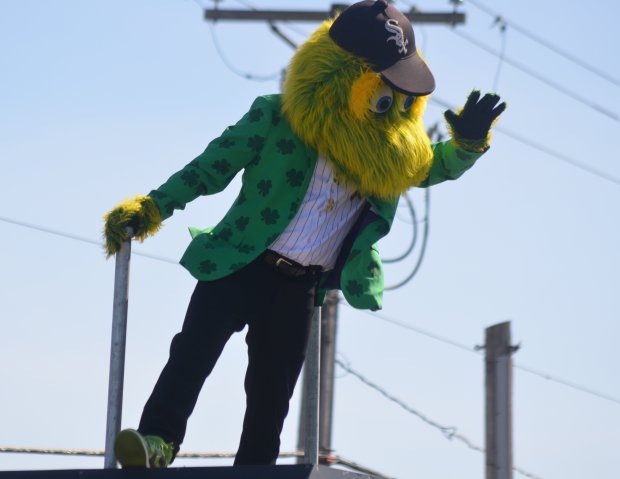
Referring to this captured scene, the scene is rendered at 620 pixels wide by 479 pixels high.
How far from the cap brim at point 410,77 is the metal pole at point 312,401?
910 mm

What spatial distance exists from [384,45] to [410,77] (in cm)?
15

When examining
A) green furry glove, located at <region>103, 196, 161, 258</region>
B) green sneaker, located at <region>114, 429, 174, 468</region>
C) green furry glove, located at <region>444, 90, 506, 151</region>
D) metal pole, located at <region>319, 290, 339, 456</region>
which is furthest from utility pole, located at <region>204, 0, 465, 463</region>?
green sneaker, located at <region>114, 429, 174, 468</region>

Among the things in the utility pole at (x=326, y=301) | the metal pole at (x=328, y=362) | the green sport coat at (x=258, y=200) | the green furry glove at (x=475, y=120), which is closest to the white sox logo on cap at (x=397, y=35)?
the green furry glove at (x=475, y=120)

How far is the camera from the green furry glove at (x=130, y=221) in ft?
17.7

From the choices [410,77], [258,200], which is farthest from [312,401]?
[410,77]

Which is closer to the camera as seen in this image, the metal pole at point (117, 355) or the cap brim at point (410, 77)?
the metal pole at point (117, 355)

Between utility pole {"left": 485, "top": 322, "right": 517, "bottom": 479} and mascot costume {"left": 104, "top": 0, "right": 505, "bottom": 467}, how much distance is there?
50 centimetres

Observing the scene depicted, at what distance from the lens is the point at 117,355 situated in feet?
17.2

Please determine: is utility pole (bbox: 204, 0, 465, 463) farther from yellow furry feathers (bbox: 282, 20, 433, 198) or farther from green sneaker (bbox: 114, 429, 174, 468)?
green sneaker (bbox: 114, 429, 174, 468)

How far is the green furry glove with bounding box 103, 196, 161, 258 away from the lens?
540 cm

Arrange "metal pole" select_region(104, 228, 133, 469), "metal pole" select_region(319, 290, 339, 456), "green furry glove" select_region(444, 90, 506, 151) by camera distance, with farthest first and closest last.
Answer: "metal pole" select_region(319, 290, 339, 456) < "green furry glove" select_region(444, 90, 506, 151) < "metal pole" select_region(104, 228, 133, 469)

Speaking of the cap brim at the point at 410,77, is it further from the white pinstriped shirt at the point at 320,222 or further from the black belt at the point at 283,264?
the black belt at the point at 283,264

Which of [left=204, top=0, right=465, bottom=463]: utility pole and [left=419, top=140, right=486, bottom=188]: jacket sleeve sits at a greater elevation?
[left=204, top=0, right=465, bottom=463]: utility pole

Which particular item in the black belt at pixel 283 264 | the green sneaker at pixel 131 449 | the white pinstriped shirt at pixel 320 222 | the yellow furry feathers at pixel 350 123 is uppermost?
the yellow furry feathers at pixel 350 123
